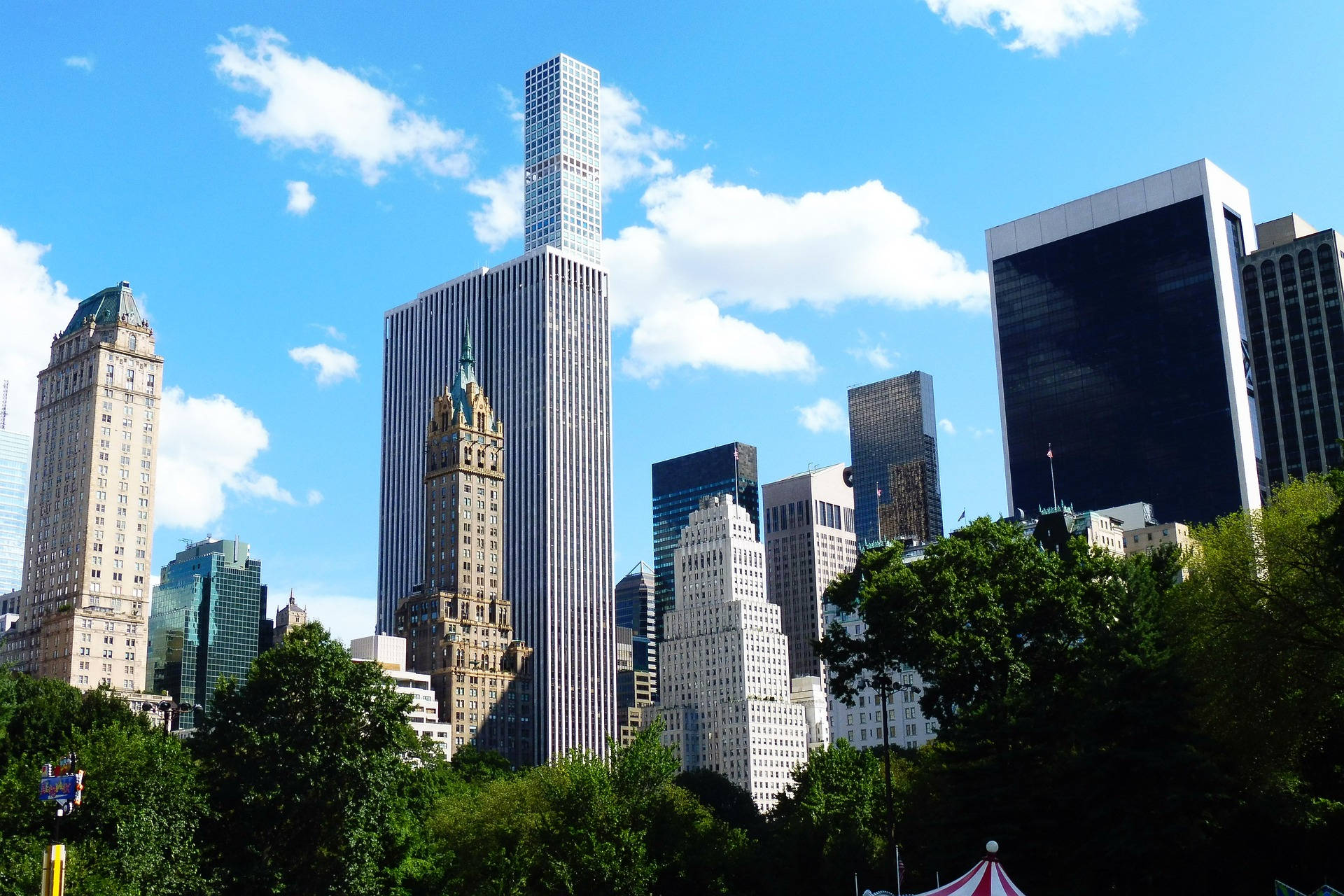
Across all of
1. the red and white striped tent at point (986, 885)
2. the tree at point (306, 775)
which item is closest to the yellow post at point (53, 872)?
the tree at point (306, 775)

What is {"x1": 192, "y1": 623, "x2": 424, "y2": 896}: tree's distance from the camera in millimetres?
68188

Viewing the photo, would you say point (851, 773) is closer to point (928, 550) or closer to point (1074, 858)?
point (928, 550)

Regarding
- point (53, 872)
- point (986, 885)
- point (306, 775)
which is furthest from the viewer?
point (306, 775)

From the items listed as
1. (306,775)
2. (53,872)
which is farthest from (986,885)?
(306,775)

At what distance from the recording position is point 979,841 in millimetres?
61875

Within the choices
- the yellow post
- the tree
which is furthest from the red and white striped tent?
the tree

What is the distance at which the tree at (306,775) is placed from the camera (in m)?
68.2

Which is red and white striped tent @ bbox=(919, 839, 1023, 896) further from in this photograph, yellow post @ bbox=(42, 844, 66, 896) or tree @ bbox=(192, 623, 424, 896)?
tree @ bbox=(192, 623, 424, 896)

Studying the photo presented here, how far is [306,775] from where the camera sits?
223 feet

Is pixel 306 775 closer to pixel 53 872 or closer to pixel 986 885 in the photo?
pixel 53 872

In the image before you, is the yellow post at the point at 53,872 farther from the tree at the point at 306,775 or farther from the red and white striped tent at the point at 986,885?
the red and white striped tent at the point at 986,885

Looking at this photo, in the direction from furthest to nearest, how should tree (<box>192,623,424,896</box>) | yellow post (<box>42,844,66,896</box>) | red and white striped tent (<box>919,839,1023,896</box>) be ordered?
tree (<box>192,623,424,896</box>) < yellow post (<box>42,844,66,896</box>) < red and white striped tent (<box>919,839,1023,896</box>)

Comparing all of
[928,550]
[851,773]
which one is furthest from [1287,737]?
[851,773]

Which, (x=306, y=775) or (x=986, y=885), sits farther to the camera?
(x=306, y=775)
